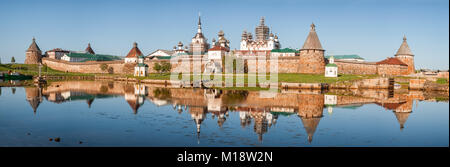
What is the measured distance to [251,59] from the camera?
201 feet

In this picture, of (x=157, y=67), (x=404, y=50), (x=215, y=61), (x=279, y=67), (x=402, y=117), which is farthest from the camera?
(x=215, y=61)

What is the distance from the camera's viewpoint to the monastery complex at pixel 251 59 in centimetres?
4925

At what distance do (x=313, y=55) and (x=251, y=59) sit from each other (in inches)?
569

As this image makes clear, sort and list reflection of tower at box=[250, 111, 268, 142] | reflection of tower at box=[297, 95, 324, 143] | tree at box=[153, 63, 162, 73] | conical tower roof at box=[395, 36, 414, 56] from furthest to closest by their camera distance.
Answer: tree at box=[153, 63, 162, 73] < conical tower roof at box=[395, 36, 414, 56] < reflection of tower at box=[297, 95, 324, 143] < reflection of tower at box=[250, 111, 268, 142]

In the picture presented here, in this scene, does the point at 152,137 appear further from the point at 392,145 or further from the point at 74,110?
the point at 74,110

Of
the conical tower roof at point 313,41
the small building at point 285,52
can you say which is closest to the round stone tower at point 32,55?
the small building at point 285,52

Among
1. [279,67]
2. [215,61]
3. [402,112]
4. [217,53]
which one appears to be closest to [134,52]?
[217,53]

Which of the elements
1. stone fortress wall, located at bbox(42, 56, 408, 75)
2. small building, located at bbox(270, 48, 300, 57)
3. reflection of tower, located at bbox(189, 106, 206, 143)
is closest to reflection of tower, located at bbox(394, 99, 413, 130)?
→ reflection of tower, located at bbox(189, 106, 206, 143)

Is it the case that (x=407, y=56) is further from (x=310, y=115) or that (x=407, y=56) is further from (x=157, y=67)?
(x=310, y=115)

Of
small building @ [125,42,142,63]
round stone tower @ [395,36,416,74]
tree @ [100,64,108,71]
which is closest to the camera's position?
round stone tower @ [395,36,416,74]

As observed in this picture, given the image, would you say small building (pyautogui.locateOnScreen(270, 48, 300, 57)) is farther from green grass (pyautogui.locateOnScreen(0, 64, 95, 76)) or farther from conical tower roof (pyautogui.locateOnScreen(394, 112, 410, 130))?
conical tower roof (pyautogui.locateOnScreen(394, 112, 410, 130))

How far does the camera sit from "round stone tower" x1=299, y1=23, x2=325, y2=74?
48875 mm
